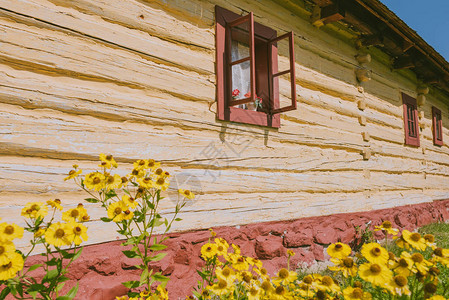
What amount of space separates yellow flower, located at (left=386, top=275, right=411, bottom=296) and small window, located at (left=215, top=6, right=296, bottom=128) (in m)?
2.24

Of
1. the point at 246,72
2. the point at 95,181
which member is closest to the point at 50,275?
the point at 95,181

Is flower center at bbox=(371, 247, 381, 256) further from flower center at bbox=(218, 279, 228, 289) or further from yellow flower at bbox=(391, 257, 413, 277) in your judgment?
flower center at bbox=(218, 279, 228, 289)

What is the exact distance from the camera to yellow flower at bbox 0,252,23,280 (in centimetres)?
111

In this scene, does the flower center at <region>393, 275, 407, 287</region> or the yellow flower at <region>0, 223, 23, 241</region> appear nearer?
the flower center at <region>393, 275, 407, 287</region>

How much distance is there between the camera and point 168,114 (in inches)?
109

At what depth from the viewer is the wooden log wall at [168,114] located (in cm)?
209

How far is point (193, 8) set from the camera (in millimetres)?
3098

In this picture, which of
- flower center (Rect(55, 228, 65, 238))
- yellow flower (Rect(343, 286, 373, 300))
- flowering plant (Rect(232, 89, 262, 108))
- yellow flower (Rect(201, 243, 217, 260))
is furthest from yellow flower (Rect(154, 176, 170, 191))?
flowering plant (Rect(232, 89, 262, 108))

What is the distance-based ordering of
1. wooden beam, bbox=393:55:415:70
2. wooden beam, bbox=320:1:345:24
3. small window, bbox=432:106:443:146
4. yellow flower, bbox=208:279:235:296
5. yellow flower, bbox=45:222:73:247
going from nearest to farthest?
yellow flower, bbox=45:222:73:247
yellow flower, bbox=208:279:235:296
wooden beam, bbox=320:1:345:24
wooden beam, bbox=393:55:415:70
small window, bbox=432:106:443:146

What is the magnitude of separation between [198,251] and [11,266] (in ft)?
5.81

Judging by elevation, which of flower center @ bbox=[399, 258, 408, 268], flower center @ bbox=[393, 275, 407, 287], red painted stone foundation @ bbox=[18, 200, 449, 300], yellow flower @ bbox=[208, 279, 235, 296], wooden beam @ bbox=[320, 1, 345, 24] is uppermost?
wooden beam @ bbox=[320, 1, 345, 24]

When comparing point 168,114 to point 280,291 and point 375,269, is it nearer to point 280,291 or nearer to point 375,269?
point 280,291

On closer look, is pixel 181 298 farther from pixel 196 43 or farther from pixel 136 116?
pixel 196 43

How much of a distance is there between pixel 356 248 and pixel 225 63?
3.23m
